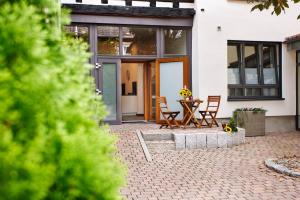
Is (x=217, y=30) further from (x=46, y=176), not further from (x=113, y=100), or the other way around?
(x=46, y=176)

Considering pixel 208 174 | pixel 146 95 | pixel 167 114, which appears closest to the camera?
pixel 208 174

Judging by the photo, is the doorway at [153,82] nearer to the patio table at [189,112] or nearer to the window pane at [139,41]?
the window pane at [139,41]

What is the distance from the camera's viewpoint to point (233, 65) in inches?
496

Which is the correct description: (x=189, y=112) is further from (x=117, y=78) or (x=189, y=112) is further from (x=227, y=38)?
(x=227, y=38)

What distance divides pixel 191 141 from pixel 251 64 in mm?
5001

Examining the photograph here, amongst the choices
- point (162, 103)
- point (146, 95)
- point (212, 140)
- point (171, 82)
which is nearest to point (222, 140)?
point (212, 140)

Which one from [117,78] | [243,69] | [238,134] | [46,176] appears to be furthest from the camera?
[243,69]

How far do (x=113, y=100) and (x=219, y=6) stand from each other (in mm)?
4900

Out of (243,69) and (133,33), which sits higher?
(133,33)

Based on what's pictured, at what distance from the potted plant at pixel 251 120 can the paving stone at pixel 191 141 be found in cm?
286

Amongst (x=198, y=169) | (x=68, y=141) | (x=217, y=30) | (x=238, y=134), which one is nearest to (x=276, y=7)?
(x=198, y=169)

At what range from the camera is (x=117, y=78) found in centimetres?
1180

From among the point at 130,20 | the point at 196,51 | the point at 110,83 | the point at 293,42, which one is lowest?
the point at 110,83

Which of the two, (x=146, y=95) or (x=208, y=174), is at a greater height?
(x=146, y=95)
